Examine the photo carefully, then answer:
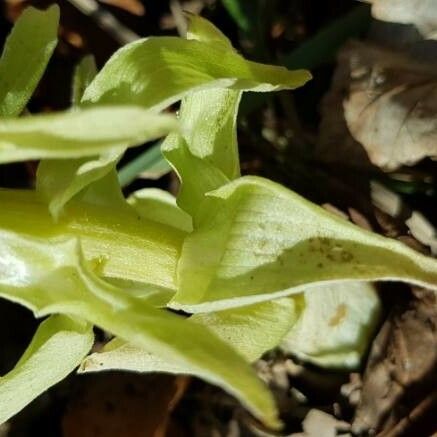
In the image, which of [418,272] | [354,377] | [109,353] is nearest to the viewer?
[418,272]

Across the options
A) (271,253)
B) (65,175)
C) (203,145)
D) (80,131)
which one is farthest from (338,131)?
(80,131)

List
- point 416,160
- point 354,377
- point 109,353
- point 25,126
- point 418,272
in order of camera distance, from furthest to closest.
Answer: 1. point 354,377
2. point 416,160
3. point 109,353
4. point 418,272
5. point 25,126

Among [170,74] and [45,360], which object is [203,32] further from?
[45,360]

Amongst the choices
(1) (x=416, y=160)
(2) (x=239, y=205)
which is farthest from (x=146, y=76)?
(1) (x=416, y=160)

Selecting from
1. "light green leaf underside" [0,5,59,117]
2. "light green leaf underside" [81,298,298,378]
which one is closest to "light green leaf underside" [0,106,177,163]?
"light green leaf underside" [0,5,59,117]

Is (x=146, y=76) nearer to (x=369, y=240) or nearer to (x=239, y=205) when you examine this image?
(x=239, y=205)

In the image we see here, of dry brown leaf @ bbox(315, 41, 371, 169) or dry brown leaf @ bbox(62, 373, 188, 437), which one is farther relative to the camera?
dry brown leaf @ bbox(62, 373, 188, 437)

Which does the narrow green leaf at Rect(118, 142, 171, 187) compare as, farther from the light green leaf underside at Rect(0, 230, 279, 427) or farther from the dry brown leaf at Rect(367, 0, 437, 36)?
the light green leaf underside at Rect(0, 230, 279, 427)

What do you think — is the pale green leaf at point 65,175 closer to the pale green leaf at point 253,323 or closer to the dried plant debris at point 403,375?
the pale green leaf at point 253,323
